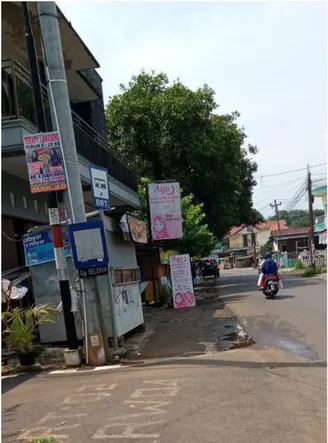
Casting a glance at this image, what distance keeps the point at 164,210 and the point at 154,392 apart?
1234cm

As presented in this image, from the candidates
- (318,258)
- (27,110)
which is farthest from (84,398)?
(318,258)

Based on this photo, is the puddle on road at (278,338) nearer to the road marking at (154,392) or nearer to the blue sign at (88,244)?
the road marking at (154,392)

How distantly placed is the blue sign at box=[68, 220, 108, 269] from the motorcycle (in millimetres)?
10789

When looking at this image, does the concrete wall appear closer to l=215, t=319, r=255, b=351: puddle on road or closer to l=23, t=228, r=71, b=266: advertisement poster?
l=23, t=228, r=71, b=266: advertisement poster

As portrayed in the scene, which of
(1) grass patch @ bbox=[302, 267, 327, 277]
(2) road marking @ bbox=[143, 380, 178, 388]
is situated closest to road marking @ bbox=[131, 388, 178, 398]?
(2) road marking @ bbox=[143, 380, 178, 388]

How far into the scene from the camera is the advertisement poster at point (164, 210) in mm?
17797

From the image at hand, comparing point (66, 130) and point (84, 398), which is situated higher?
point (66, 130)

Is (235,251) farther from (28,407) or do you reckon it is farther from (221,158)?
(28,407)

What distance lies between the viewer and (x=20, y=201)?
37.4 ft

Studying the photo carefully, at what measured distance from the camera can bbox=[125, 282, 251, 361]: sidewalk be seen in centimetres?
907

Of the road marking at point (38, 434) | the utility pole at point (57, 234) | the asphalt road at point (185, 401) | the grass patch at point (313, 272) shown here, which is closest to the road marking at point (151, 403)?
the asphalt road at point (185, 401)

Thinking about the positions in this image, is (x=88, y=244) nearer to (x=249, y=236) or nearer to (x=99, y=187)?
(x=99, y=187)

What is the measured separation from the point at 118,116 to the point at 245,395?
79.8 ft

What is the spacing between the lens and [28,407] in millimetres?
5520
